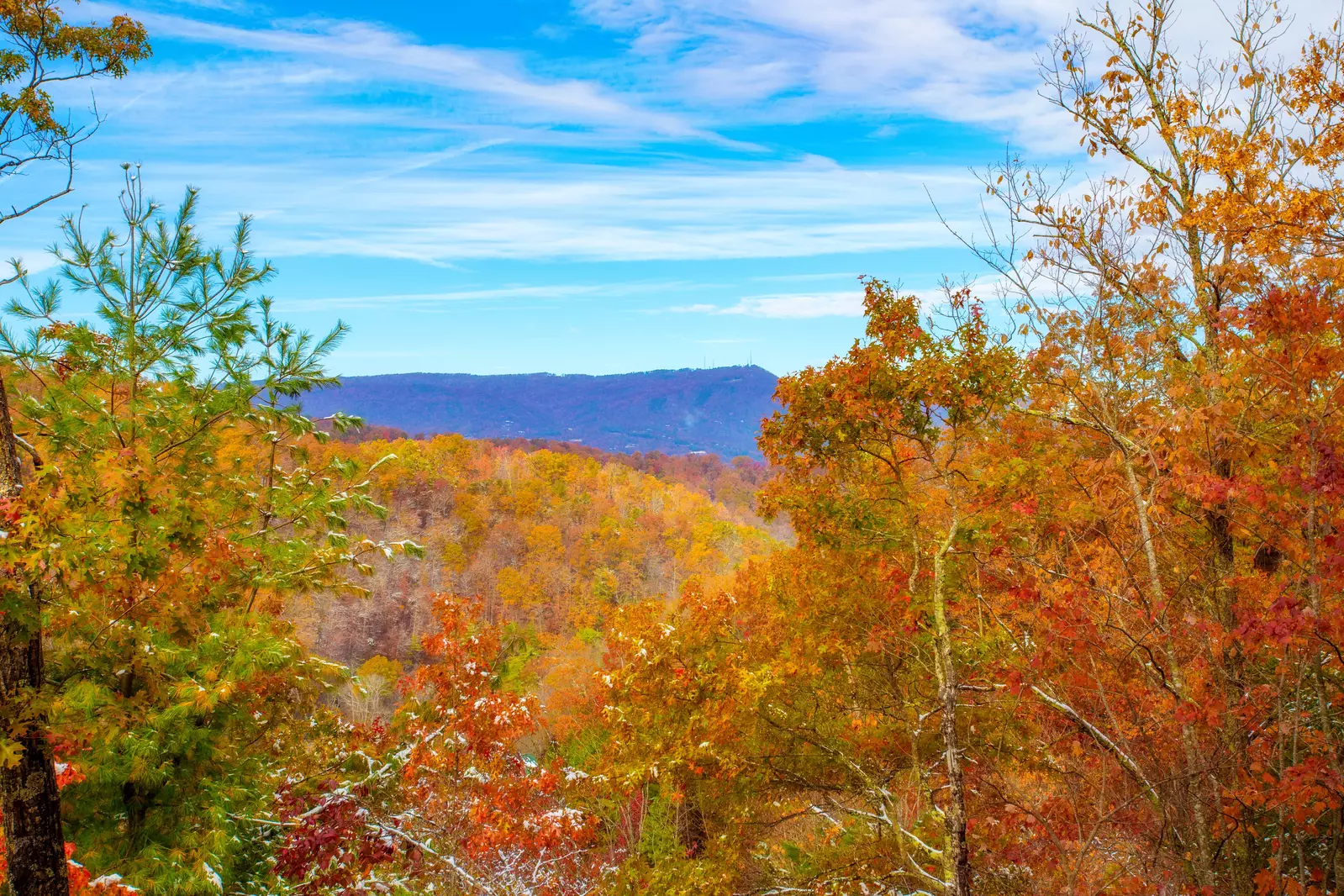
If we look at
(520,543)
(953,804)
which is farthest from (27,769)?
(520,543)

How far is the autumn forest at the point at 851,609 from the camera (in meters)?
5.70

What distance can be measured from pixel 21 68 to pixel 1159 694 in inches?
410

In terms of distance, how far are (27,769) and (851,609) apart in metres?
9.78

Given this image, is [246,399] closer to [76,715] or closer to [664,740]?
[76,715]

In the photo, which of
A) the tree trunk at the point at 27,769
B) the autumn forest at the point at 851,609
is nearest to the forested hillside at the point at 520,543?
the autumn forest at the point at 851,609

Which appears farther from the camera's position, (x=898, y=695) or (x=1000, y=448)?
(x=898, y=695)

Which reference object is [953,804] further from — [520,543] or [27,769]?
[520,543]

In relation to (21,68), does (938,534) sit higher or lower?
lower

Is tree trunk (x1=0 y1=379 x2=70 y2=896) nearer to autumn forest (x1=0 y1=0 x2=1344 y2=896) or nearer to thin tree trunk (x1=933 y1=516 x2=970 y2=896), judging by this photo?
autumn forest (x1=0 y1=0 x2=1344 y2=896)

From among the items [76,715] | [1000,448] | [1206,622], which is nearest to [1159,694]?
[1206,622]

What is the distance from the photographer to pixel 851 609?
39.5 ft

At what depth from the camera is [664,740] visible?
37.8 ft

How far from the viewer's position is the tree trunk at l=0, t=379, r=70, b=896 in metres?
5.09

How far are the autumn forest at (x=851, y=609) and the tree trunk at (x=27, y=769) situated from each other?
0.03m
